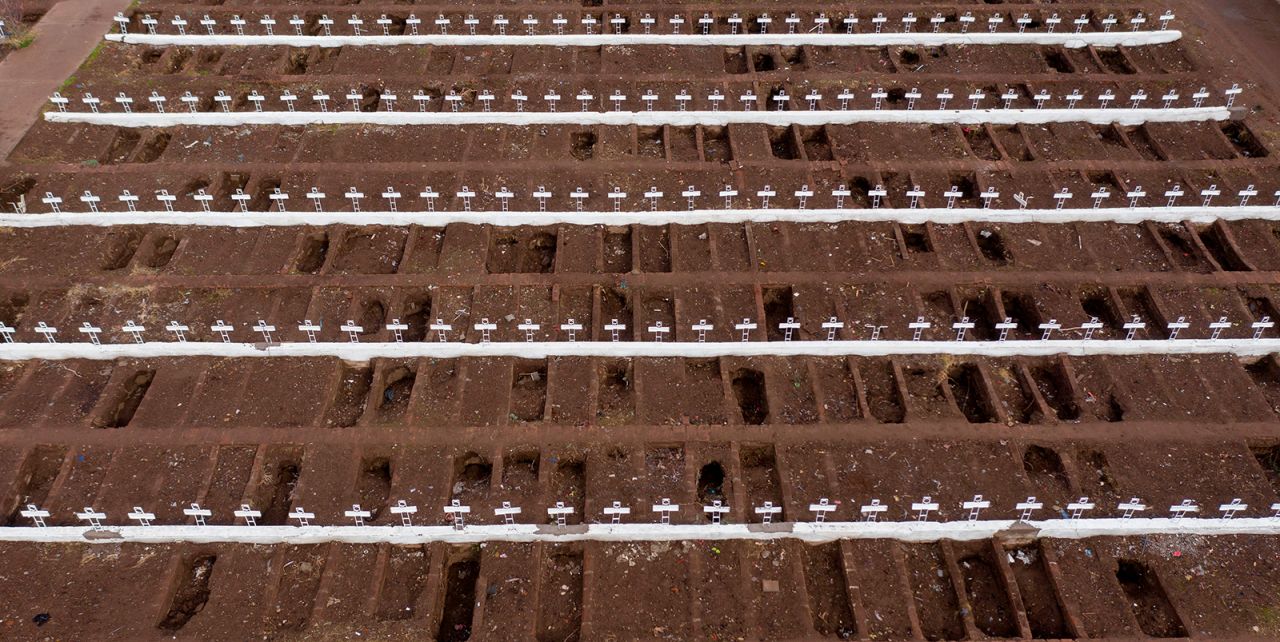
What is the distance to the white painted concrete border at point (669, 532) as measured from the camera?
11430 millimetres

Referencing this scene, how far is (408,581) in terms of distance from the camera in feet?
36.8

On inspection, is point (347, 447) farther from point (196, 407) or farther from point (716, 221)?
point (716, 221)

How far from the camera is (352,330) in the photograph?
1384 cm

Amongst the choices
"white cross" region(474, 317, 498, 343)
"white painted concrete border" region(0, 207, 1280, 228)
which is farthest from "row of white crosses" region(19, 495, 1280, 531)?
"white painted concrete border" region(0, 207, 1280, 228)

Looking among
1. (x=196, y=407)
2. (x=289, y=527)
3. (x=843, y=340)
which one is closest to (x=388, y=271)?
(x=196, y=407)

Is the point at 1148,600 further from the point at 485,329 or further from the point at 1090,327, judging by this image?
the point at 485,329

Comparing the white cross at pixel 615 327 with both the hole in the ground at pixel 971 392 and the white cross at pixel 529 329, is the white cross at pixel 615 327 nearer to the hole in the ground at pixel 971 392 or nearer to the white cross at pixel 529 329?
the white cross at pixel 529 329

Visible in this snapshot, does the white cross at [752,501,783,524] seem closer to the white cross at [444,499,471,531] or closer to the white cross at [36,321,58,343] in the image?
the white cross at [444,499,471,531]

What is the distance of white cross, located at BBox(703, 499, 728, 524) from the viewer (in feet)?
37.9

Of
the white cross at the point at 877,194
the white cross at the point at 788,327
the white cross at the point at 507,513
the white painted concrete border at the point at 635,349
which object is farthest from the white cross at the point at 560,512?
the white cross at the point at 877,194

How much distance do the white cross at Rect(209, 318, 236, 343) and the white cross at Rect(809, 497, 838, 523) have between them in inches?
395

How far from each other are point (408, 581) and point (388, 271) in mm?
6359

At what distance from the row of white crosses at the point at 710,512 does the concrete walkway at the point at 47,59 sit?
439 inches

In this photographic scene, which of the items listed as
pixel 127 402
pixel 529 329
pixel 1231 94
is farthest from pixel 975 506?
pixel 1231 94
